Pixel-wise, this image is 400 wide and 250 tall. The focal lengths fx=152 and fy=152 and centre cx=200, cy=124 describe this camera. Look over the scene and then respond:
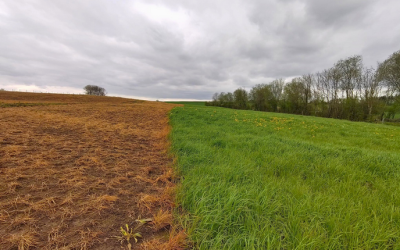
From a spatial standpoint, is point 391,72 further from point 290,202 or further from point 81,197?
point 81,197

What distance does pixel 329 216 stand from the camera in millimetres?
1896

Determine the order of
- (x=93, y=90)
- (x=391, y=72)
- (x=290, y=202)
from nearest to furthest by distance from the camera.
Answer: (x=290, y=202) < (x=391, y=72) < (x=93, y=90)

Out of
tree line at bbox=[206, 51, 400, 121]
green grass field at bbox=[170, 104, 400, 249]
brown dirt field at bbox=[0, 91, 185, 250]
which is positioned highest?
tree line at bbox=[206, 51, 400, 121]

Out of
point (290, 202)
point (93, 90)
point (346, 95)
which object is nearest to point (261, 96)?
point (346, 95)

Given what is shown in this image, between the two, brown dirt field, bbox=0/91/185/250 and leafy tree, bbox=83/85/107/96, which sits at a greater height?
leafy tree, bbox=83/85/107/96

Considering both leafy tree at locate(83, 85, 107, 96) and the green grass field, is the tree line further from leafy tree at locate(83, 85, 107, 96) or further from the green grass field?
leafy tree at locate(83, 85, 107, 96)

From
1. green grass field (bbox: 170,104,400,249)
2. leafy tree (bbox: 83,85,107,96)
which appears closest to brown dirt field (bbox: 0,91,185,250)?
green grass field (bbox: 170,104,400,249)

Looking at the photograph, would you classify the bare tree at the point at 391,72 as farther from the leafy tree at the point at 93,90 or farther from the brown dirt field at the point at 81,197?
the leafy tree at the point at 93,90

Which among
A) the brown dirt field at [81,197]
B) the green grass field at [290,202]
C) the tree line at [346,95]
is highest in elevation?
the tree line at [346,95]

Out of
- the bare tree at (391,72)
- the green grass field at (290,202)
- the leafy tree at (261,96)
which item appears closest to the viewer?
the green grass field at (290,202)

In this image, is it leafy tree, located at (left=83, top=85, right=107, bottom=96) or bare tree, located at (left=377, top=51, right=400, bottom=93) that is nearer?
bare tree, located at (left=377, top=51, right=400, bottom=93)

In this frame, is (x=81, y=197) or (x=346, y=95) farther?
(x=346, y=95)

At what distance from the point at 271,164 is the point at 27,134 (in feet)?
26.6

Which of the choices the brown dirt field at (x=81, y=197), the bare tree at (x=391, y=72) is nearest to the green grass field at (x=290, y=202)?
the brown dirt field at (x=81, y=197)
